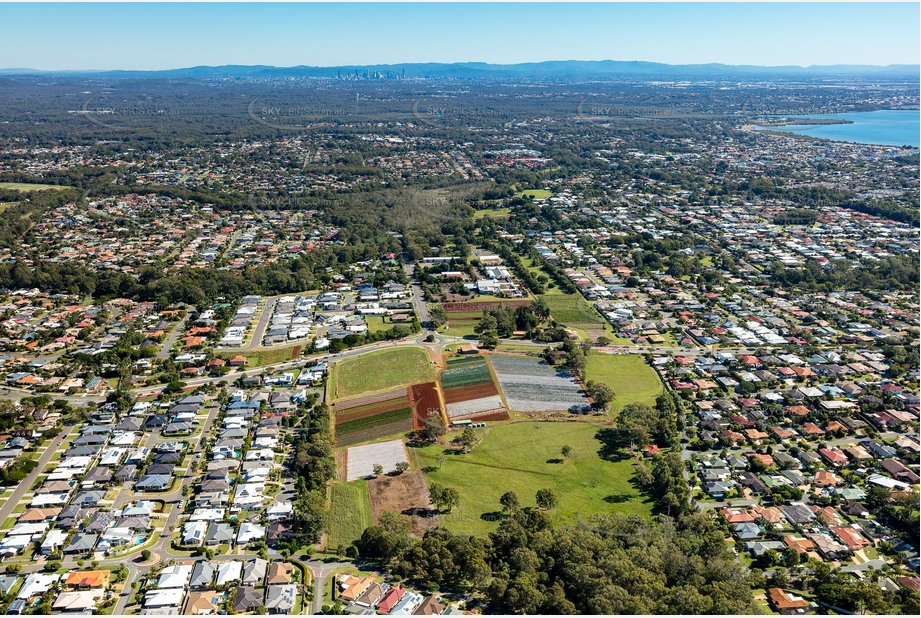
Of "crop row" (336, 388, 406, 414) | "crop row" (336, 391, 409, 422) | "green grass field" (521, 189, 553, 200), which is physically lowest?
"crop row" (336, 391, 409, 422)

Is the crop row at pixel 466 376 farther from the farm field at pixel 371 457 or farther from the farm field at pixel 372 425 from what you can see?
the farm field at pixel 371 457

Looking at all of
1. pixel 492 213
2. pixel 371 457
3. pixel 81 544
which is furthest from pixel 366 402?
pixel 492 213

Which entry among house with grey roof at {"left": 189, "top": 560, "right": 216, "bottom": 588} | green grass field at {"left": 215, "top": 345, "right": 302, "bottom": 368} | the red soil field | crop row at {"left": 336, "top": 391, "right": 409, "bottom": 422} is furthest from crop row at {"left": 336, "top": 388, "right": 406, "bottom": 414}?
house with grey roof at {"left": 189, "top": 560, "right": 216, "bottom": 588}

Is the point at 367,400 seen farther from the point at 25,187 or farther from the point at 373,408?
the point at 25,187

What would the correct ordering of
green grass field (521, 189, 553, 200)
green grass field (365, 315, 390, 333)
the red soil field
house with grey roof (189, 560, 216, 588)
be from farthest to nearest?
green grass field (521, 189, 553, 200), green grass field (365, 315, 390, 333), the red soil field, house with grey roof (189, 560, 216, 588)

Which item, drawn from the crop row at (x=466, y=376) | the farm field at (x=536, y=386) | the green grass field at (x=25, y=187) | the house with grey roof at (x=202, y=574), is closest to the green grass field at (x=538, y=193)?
the farm field at (x=536, y=386)

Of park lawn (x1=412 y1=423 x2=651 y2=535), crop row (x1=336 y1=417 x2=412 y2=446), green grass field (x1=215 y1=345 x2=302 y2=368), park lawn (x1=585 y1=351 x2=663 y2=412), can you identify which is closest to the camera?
park lawn (x1=412 y1=423 x2=651 y2=535)

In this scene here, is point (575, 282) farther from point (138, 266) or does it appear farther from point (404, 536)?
point (138, 266)

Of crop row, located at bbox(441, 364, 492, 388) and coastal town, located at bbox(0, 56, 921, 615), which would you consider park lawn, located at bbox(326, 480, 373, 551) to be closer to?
coastal town, located at bbox(0, 56, 921, 615)
